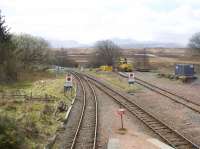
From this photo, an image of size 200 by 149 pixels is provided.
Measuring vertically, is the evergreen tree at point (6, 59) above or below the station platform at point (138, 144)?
above

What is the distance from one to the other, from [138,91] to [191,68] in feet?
57.1

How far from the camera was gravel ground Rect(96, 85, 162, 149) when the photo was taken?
642 inches

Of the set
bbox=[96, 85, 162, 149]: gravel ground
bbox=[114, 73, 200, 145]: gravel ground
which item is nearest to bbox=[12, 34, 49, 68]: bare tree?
bbox=[114, 73, 200, 145]: gravel ground

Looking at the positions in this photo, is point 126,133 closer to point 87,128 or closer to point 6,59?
point 87,128

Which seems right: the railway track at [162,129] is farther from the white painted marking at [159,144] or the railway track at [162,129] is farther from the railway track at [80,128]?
the railway track at [80,128]

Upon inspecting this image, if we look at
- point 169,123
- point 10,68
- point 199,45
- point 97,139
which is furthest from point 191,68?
point 199,45

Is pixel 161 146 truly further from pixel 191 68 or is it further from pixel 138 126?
pixel 191 68

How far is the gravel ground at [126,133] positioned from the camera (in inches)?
642

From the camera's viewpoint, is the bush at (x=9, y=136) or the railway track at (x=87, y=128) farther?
the railway track at (x=87, y=128)

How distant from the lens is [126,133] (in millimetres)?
18562

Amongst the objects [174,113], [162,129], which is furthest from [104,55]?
[162,129]

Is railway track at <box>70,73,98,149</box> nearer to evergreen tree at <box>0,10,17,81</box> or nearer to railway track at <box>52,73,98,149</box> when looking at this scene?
railway track at <box>52,73,98,149</box>

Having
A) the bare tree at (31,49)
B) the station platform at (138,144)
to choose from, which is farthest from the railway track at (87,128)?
the bare tree at (31,49)

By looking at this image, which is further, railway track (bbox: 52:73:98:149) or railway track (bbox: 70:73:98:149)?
railway track (bbox: 52:73:98:149)
